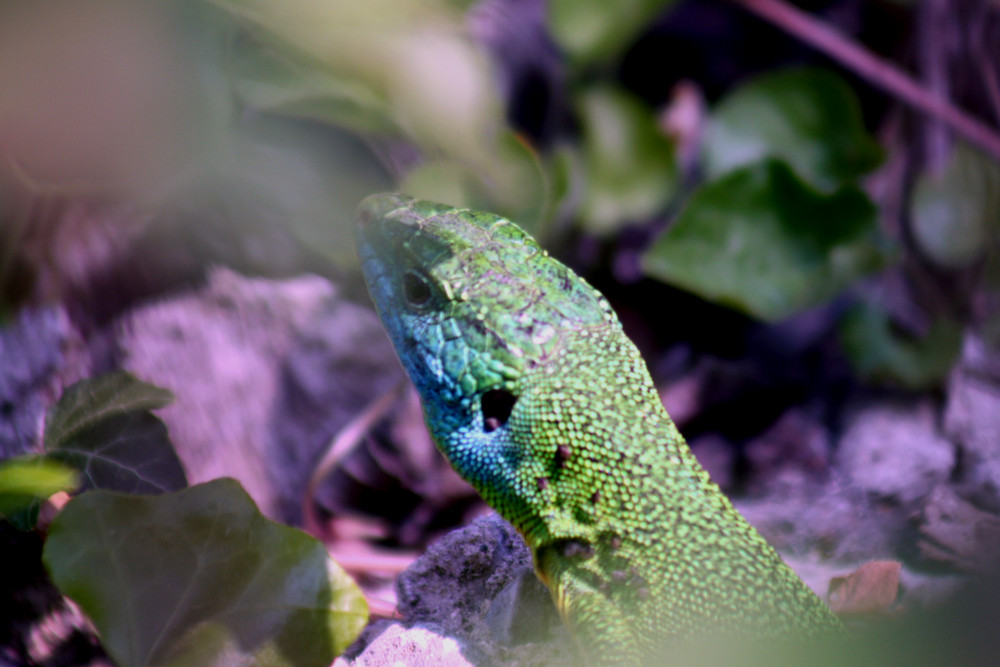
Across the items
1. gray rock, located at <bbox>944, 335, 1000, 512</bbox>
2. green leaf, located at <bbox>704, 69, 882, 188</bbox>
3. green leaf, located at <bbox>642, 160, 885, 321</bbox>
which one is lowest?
gray rock, located at <bbox>944, 335, 1000, 512</bbox>

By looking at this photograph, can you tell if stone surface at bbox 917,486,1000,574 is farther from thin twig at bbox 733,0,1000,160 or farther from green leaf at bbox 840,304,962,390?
thin twig at bbox 733,0,1000,160

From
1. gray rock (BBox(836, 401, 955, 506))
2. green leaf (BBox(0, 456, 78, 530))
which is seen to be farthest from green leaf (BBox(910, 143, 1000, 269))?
green leaf (BBox(0, 456, 78, 530))

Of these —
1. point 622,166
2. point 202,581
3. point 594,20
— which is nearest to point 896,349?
point 622,166

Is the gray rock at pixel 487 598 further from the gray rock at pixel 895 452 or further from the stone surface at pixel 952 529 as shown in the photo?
the gray rock at pixel 895 452

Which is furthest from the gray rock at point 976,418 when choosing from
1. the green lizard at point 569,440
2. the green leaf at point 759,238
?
the green lizard at point 569,440

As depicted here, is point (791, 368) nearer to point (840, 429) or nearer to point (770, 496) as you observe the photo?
point (840, 429)

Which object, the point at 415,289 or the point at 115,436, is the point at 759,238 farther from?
the point at 115,436

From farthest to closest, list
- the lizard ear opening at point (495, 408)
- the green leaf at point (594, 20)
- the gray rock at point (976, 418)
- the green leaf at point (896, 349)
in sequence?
the green leaf at point (896, 349)
the green leaf at point (594, 20)
the gray rock at point (976, 418)
the lizard ear opening at point (495, 408)

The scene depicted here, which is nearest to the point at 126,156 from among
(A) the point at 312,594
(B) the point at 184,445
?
(A) the point at 312,594
